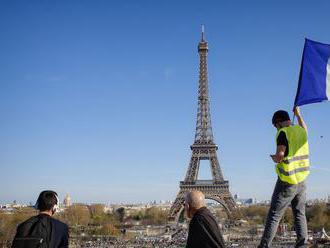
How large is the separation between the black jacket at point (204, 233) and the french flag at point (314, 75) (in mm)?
1981

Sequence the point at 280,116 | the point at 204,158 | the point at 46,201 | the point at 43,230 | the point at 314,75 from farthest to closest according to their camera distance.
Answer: the point at 204,158, the point at 314,75, the point at 280,116, the point at 46,201, the point at 43,230

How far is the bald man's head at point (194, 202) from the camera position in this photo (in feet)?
13.6

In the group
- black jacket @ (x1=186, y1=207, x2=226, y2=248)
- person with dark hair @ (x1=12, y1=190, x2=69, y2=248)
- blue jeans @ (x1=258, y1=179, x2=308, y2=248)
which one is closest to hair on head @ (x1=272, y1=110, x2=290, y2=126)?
blue jeans @ (x1=258, y1=179, x2=308, y2=248)

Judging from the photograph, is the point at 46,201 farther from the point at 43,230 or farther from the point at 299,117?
the point at 299,117

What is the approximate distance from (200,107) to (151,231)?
641 inches

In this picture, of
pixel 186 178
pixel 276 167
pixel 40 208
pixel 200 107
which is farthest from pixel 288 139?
pixel 200 107

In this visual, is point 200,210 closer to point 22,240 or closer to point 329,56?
point 22,240

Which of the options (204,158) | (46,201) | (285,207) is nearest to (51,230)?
(46,201)

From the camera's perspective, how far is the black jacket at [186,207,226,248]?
4.02 meters

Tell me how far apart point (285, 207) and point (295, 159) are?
0.46 m

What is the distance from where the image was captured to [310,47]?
5.72 m

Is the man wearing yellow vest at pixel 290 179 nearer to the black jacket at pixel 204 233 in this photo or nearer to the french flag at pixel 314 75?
the french flag at pixel 314 75

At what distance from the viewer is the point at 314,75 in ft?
18.3

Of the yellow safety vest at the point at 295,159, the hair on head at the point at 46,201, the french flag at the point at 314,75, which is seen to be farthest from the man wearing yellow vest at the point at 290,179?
the hair on head at the point at 46,201
